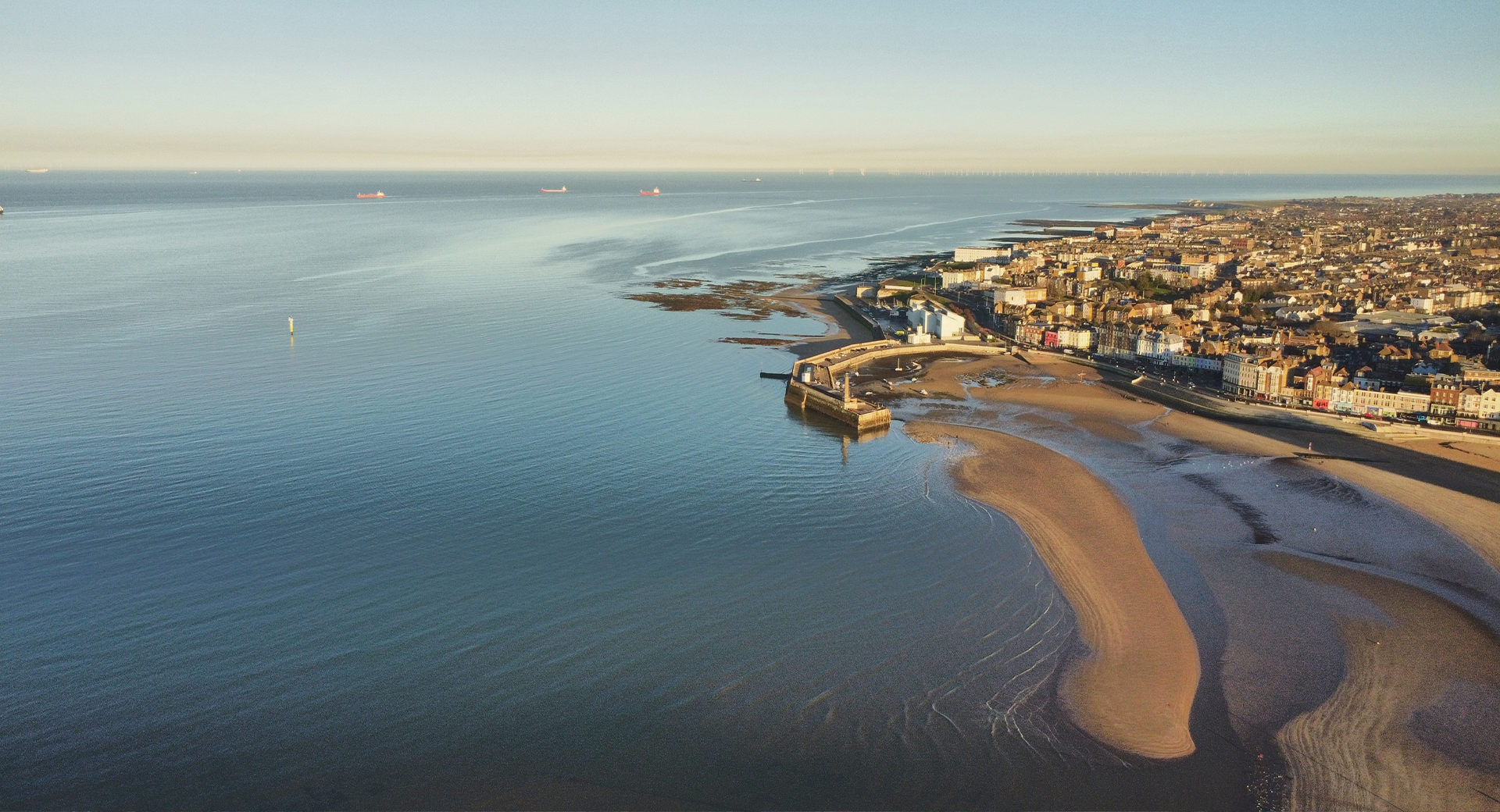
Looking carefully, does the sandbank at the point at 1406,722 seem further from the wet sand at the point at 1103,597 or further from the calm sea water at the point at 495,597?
the wet sand at the point at 1103,597

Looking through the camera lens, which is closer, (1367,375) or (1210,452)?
(1210,452)

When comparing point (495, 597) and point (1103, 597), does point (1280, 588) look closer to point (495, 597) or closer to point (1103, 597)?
point (1103, 597)

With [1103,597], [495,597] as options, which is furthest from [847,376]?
[495,597]

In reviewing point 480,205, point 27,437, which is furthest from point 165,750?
point 480,205

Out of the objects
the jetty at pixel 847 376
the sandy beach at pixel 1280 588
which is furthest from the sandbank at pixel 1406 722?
the jetty at pixel 847 376

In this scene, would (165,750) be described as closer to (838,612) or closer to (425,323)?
(838,612)
